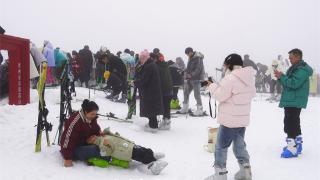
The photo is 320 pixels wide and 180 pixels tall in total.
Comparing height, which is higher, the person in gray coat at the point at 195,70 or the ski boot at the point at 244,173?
the person in gray coat at the point at 195,70

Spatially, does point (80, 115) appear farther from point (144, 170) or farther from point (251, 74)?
point (251, 74)

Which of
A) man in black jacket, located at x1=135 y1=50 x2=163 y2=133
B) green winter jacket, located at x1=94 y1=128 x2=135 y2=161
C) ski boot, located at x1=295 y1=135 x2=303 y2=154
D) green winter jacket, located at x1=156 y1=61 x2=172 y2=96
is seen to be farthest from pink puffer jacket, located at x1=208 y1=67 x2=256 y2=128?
green winter jacket, located at x1=156 y1=61 x2=172 y2=96

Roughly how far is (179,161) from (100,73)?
775 cm

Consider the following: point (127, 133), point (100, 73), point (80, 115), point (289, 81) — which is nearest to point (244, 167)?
point (289, 81)

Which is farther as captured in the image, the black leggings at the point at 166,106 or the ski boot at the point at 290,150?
the black leggings at the point at 166,106

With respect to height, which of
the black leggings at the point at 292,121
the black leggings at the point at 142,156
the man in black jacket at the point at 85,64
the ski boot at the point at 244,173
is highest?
the man in black jacket at the point at 85,64

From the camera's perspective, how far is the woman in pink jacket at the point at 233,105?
5.23 metres

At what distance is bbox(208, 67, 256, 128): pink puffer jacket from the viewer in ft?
17.1

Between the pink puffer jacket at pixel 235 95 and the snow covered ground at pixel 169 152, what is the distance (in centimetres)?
106

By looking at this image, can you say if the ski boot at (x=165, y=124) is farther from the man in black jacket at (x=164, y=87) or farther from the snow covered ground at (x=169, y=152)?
the snow covered ground at (x=169, y=152)

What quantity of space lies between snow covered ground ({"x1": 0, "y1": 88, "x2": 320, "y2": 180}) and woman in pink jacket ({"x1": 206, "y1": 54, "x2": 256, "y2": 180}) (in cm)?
58

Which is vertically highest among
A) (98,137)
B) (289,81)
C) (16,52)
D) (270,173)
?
(16,52)

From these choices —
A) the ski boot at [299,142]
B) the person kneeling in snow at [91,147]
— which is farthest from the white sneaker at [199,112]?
the person kneeling in snow at [91,147]

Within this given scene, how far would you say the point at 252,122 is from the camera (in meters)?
10.9
